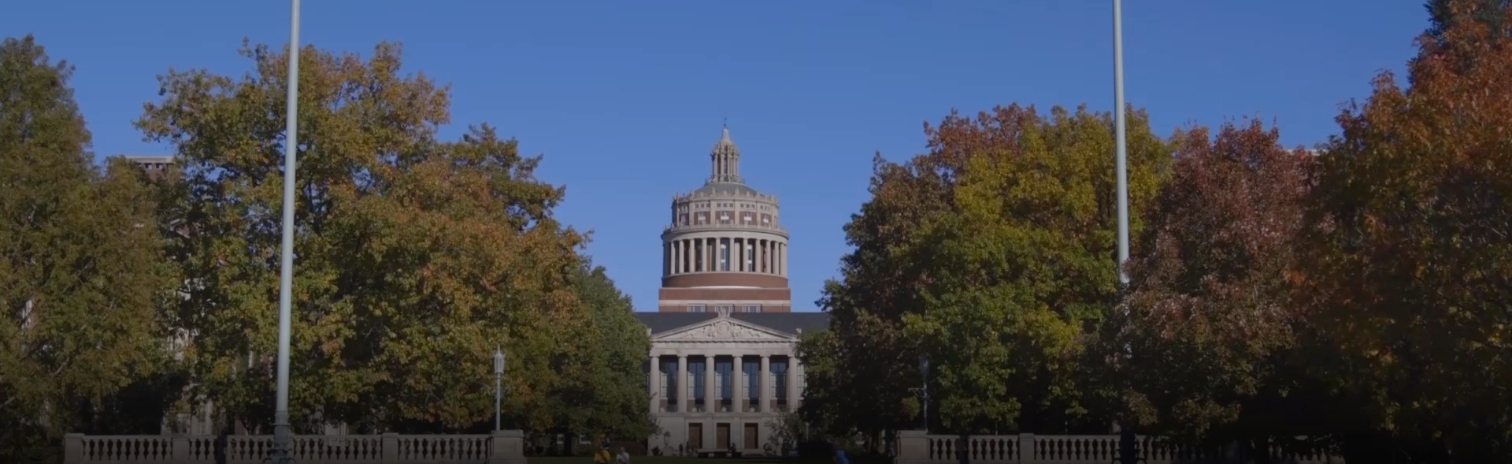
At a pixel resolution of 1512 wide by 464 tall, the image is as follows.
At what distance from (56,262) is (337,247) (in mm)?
6533

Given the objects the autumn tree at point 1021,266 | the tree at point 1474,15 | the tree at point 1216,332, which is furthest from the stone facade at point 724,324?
the tree at point 1216,332

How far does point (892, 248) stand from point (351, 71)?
1580cm

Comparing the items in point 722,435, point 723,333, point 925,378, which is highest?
point 723,333

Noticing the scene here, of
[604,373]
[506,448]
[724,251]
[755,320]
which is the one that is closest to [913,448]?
[506,448]

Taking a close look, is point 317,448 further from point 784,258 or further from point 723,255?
point 784,258

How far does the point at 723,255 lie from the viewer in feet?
572

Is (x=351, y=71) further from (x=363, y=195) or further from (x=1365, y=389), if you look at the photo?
(x=1365, y=389)

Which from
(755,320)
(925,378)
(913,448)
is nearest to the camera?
(913,448)

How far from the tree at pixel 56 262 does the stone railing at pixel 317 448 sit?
167cm

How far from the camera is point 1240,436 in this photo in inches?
1265

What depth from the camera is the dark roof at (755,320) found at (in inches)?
6462

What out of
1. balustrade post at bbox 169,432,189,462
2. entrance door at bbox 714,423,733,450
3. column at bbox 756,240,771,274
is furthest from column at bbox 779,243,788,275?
balustrade post at bbox 169,432,189,462

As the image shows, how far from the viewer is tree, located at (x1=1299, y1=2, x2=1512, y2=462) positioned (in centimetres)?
2192

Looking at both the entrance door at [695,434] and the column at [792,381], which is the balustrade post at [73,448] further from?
the column at [792,381]
